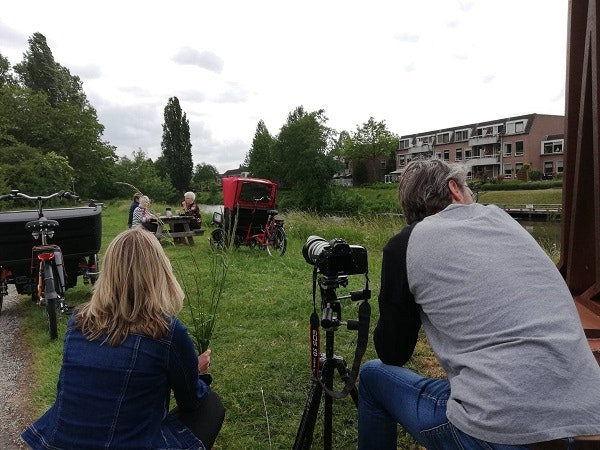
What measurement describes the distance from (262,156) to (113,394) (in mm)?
63133

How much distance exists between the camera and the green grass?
3.81ft

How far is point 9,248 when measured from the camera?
4.80 meters

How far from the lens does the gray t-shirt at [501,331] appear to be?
1211mm

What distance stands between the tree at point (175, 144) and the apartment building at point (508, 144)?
33.3 metres

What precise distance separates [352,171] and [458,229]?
69879 millimetres

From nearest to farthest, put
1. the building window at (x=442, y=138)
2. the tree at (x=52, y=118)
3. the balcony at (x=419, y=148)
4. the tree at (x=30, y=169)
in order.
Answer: the tree at (x=30, y=169) → the tree at (x=52, y=118) → the building window at (x=442, y=138) → the balcony at (x=419, y=148)

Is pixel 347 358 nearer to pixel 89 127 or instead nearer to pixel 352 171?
pixel 89 127

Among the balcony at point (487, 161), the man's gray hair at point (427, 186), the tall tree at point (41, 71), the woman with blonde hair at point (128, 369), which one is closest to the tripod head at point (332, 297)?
the man's gray hair at point (427, 186)

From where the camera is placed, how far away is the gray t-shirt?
1211mm

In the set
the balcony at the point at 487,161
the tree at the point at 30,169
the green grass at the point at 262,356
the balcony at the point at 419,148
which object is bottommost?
the green grass at the point at 262,356

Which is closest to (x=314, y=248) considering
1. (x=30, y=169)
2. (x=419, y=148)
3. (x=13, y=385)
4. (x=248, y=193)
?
(x=13, y=385)

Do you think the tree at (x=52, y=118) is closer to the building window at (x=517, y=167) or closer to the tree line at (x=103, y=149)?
→ the tree line at (x=103, y=149)

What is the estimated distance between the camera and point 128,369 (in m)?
1.55

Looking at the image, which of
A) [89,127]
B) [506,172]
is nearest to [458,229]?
[89,127]
